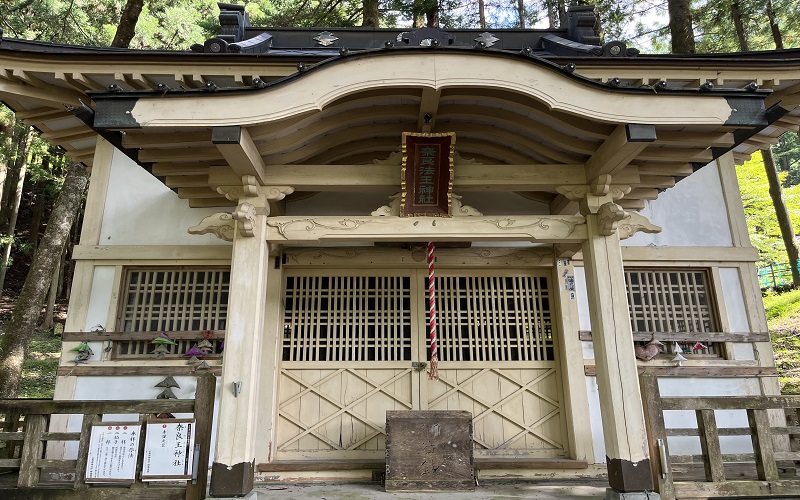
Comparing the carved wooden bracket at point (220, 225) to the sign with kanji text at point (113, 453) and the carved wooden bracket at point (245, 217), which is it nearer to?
the carved wooden bracket at point (245, 217)

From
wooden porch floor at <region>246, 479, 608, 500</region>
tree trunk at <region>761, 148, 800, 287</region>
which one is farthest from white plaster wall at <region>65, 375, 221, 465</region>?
tree trunk at <region>761, 148, 800, 287</region>

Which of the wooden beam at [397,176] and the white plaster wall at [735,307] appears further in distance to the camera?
the white plaster wall at [735,307]

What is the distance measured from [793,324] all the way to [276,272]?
53.5ft

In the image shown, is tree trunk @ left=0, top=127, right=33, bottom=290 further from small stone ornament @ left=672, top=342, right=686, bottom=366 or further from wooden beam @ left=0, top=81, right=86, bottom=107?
small stone ornament @ left=672, top=342, right=686, bottom=366

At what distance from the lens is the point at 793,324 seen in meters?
14.7

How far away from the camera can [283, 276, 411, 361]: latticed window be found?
6.13 metres

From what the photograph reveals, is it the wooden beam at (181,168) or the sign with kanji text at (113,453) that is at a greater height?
the wooden beam at (181,168)

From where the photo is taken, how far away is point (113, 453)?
3.94 meters

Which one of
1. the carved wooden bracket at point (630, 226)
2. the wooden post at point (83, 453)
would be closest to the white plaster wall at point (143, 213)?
the wooden post at point (83, 453)

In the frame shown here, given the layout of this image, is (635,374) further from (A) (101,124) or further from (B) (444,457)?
(A) (101,124)

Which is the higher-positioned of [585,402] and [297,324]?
[297,324]

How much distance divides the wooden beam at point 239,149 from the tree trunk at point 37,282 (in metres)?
5.22

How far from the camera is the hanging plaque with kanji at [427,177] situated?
4754 mm

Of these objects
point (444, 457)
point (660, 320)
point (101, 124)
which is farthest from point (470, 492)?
point (101, 124)
